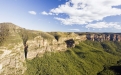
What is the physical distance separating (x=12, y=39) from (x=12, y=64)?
36.5 metres

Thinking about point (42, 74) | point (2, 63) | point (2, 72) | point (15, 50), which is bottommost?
point (42, 74)

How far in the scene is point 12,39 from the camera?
627 feet

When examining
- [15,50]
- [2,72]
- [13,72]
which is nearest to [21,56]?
[15,50]

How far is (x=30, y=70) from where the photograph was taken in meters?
192

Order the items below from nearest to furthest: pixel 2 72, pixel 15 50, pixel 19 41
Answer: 1. pixel 2 72
2. pixel 15 50
3. pixel 19 41

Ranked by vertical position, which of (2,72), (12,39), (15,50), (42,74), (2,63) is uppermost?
(12,39)

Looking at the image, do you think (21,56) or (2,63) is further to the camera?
(21,56)

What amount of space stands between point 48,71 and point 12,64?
170 feet

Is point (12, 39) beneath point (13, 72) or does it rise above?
above

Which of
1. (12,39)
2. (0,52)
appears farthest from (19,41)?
(0,52)

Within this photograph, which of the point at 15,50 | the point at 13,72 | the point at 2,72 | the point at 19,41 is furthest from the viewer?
the point at 19,41

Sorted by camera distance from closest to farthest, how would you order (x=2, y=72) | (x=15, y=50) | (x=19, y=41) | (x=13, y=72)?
(x=2, y=72) → (x=13, y=72) → (x=15, y=50) → (x=19, y=41)

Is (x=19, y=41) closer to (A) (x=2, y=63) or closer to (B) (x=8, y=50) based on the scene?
(B) (x=8, y=50)

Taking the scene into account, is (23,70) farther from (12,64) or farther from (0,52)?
(0,52)
